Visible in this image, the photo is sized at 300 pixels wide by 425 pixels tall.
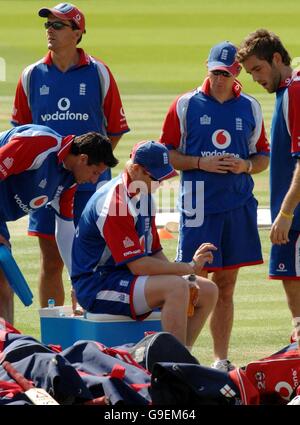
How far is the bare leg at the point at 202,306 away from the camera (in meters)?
7.47

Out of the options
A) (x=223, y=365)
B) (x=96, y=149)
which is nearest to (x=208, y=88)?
(x=96, y=149)

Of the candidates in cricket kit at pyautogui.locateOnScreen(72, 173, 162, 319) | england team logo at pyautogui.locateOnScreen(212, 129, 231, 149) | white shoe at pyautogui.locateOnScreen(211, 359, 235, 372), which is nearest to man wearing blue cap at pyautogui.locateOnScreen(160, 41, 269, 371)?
england team logo at pyautogui.locateOnScreen(212, 129, 231, 149)

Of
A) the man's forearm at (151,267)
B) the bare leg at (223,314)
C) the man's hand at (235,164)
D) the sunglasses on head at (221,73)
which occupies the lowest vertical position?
the bare leg at (223,314)

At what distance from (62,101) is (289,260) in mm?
2040

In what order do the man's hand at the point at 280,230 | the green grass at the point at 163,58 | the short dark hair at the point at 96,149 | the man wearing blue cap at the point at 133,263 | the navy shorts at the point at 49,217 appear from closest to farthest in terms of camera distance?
the man's hand at the point at 280,230
the man wearing blue cap at the point at 133,263
the short dark hair at the point at 96,149
the navy shorts at the point at 49,217
the green grass at the point at 163,58

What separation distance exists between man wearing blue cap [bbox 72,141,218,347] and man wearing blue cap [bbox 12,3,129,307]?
126 cm

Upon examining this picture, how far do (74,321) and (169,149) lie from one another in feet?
4.52

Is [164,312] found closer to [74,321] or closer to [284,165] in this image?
[74,321]

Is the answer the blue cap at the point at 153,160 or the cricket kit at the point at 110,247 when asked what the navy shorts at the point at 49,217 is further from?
the blue cap at the point at 153,160

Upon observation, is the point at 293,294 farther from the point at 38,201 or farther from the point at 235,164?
the point at 38,201

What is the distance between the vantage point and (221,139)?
8.27 metres

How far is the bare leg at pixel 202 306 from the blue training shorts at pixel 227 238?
27.2 inches

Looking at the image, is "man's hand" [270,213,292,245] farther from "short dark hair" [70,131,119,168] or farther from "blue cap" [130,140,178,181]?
"short dark hair" [70,131,119,168]

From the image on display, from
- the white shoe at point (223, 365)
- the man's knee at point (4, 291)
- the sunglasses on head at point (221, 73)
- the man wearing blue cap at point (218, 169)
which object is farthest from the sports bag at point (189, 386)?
the sunglasses on head at point (221, 73)
